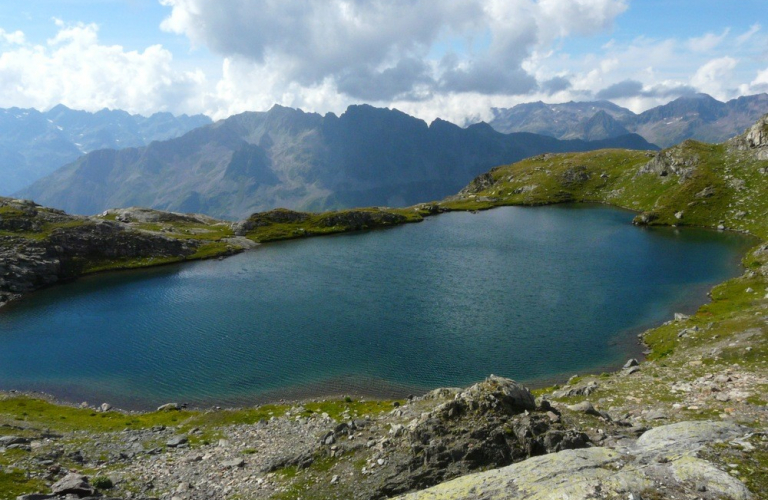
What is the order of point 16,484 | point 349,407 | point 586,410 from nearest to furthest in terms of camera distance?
point 16,484 < point 586,410 < point 349,407

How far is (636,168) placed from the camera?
198 meters

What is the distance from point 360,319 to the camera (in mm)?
76188

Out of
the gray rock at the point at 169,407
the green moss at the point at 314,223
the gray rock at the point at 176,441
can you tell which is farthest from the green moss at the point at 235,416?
the green moss at the point at 314,223

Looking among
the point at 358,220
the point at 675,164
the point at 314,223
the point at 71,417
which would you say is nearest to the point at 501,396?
the point at 71,417

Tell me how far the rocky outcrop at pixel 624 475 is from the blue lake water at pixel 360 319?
33.8 metres

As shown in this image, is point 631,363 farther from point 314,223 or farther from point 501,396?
point 314,223

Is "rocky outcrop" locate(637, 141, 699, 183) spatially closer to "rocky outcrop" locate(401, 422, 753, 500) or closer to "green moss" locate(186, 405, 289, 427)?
"rocky outcrop" locate(401, 422, 753, 500)

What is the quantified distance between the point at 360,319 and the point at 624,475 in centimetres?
6128

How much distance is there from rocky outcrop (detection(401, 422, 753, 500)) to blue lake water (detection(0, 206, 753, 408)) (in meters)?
33.8

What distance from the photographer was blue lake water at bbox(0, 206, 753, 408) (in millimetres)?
57625

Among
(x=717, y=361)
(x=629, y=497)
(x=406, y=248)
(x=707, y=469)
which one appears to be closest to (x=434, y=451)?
(x=629, y=497)

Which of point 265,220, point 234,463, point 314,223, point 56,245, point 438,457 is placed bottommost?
point 234,463

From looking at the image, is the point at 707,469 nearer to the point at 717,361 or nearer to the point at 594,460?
the point at 594,460

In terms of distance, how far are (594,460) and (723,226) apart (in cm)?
14594
